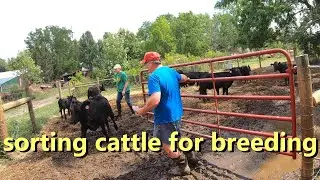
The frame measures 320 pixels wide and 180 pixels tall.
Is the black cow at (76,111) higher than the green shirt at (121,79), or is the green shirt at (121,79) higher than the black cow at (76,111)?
the green shirt at (121,79)

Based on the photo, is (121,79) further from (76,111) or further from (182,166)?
(182,166)

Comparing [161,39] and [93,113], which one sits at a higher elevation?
[161,39]

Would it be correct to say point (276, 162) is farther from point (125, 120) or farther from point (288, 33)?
point (288, 33)

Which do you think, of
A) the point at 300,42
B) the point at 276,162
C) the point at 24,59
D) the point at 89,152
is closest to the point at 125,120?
the point at 89,152

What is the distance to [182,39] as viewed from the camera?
5534cm

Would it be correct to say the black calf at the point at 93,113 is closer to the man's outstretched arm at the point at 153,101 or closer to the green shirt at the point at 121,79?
the green shirt at the point at 121,79

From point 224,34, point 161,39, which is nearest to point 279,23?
point 161,39

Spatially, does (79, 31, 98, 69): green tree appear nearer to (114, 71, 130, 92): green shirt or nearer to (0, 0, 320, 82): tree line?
(0, 0, 320, 82): tree line

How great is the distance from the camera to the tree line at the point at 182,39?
19016 millimetres

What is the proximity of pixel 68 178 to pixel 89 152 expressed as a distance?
4.40ft

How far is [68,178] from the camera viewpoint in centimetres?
543

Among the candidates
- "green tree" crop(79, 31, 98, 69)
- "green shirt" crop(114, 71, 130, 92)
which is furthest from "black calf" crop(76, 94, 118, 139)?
"green tree" crop(79, 31, 98, 69)
